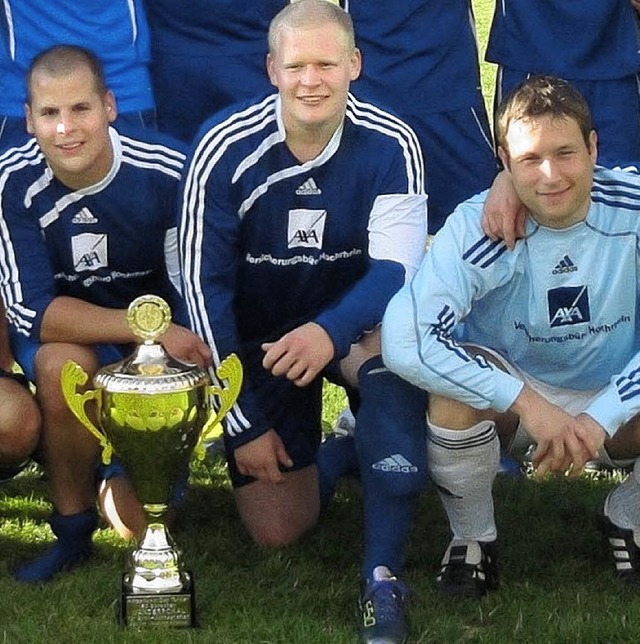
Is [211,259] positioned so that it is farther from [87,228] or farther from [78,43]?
[78,43]

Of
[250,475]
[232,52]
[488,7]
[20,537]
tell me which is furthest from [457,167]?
[488,7]

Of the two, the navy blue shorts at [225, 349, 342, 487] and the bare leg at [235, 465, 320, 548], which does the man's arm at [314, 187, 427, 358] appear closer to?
the navy blue shorts at [225, 349, 342, 487]

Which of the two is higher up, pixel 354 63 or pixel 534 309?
pixel 354 63

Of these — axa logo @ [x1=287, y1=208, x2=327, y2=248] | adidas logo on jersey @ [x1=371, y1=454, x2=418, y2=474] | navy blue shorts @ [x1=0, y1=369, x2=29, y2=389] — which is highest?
axa logo @ [x1=287, y1=208, x2=327, y2=248]

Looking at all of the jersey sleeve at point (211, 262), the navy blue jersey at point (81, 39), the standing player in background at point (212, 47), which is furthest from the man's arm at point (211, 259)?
the standing player in background at point (212, 47)

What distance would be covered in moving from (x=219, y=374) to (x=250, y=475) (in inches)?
20.6

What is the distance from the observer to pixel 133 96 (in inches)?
185

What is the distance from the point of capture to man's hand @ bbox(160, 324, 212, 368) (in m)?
4.16

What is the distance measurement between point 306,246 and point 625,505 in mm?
1049

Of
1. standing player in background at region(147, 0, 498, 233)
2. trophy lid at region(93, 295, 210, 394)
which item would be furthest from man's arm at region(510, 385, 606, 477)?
standing player in background at region(147, 0, 498, 233)

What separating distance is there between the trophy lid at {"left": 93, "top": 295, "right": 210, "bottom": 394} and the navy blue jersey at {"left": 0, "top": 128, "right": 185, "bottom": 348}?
520mm

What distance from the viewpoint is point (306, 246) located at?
4.30 metres

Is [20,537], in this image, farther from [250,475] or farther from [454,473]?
[454,473]

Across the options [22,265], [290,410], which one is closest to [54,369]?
[22,265]
